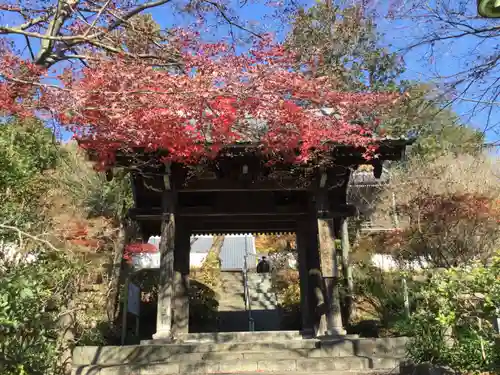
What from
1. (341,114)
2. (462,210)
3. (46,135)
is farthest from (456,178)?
(46,135)

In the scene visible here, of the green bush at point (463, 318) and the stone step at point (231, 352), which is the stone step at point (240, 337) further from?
the green bush at point (463, 318)

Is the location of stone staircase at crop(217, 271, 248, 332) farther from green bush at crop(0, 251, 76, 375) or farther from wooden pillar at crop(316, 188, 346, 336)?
green bush at crop(0, 251, 76, 375)

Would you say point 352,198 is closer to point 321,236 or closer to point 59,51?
point 321,236

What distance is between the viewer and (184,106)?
18.6 ft

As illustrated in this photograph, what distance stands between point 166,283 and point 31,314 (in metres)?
3.50

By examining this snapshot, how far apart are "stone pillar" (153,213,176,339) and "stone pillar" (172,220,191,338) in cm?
101

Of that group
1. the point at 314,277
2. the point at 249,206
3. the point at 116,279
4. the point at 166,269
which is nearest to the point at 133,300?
the point at 116,279

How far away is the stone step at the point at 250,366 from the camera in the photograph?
666 cm

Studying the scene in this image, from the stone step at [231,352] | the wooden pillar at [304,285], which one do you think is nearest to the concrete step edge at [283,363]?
the stone step at [231,352]

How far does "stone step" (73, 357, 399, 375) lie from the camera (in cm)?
666

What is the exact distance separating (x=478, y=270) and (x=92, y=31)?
516 centimetres

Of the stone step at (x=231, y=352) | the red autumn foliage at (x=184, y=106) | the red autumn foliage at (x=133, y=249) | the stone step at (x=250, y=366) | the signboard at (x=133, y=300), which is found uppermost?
the red autumn foliage at (x=184, y=106)

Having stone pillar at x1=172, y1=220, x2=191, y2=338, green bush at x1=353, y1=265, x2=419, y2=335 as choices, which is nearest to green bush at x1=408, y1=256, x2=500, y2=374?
stone pillar at x1=172, y1=220, x2=191, y2=338

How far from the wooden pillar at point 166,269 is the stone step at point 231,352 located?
63 cm
